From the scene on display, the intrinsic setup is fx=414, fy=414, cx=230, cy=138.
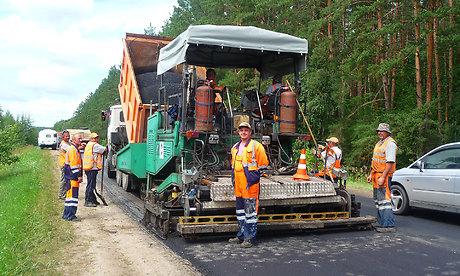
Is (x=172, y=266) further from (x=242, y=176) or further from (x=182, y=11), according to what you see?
(x=182, y=11)

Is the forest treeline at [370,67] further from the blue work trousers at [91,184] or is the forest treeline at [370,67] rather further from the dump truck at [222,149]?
the blue work trousers at [91,184]

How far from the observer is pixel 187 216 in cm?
578

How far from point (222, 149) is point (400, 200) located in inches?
→ 161

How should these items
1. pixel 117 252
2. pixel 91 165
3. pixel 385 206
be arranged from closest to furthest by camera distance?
pixel 117 252 → pixel 385 206 → pixel 91 165

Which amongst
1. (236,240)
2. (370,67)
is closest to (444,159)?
(236,240)

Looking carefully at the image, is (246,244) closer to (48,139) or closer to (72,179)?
(72,179)

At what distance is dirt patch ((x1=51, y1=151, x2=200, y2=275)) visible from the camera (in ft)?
15.1

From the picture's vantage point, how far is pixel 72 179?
25.4ft

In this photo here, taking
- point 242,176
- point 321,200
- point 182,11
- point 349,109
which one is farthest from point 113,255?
point 182,11

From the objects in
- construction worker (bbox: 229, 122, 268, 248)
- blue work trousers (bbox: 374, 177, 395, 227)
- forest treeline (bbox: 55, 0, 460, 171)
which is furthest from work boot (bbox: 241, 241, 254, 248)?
forest treeline (bbox: 55, 0, 460, 171)

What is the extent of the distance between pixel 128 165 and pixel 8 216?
291cm

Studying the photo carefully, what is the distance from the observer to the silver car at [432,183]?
7.24m

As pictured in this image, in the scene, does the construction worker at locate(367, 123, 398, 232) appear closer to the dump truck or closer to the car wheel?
the dump truck

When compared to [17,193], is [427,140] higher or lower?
higher
